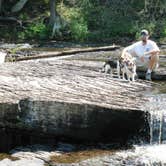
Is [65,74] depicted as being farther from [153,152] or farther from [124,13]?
[124,13]

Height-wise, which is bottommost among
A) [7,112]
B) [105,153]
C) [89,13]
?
[105,153]

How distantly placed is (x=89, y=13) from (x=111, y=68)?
14.3 metres

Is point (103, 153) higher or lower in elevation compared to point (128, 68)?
lower

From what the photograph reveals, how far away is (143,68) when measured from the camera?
46.2 ft

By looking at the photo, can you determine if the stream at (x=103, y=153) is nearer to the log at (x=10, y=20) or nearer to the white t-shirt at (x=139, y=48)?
the white t-shirt at (x=139, y=48)

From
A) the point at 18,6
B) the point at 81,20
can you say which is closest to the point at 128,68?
the point at 81,20

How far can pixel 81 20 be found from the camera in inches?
1073

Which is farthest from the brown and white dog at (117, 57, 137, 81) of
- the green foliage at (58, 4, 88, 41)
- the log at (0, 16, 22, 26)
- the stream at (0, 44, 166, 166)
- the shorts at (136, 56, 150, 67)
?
the log at (0, 16, 22, 26)

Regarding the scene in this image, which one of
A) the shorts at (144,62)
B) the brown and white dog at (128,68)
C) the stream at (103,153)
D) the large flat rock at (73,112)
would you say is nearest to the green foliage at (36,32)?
the shorts at (144,62)

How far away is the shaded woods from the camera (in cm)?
2622

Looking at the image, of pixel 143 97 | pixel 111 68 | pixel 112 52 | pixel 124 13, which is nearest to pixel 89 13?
pixel 124 13

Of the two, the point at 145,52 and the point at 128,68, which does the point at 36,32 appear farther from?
the point at 128,68

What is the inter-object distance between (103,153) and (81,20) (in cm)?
1790

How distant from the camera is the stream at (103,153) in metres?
9.46
